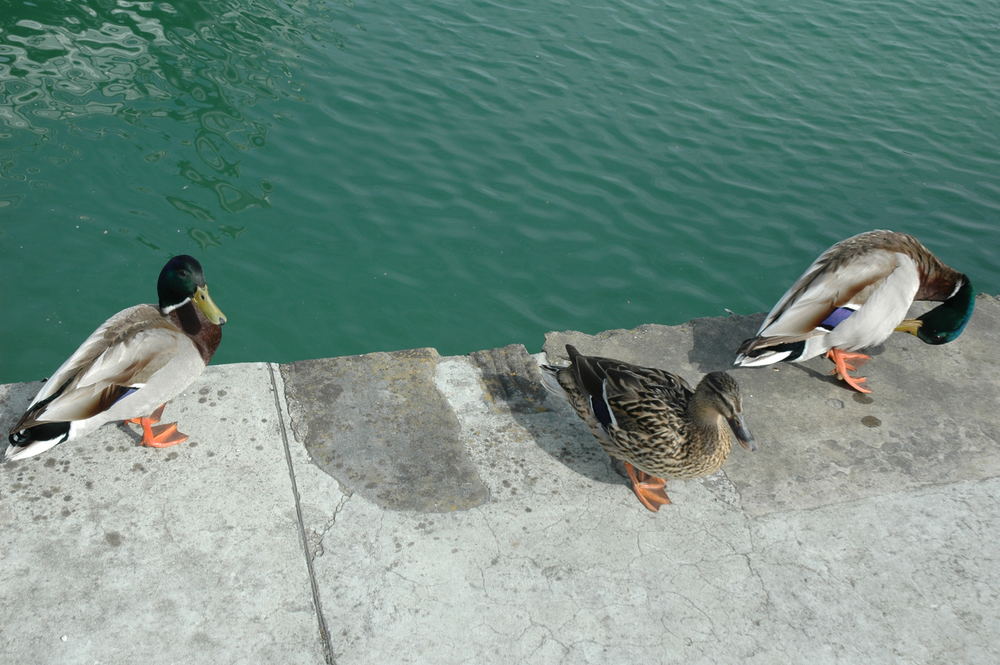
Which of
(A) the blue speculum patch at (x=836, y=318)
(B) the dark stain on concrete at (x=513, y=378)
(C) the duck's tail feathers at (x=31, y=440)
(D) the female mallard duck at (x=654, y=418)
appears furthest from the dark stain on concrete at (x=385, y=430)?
(A) the blue speculum patch at (x=836, y=318)

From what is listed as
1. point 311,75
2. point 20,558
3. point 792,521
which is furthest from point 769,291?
point 20,558

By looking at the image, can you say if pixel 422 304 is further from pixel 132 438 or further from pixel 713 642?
pixel 713 642

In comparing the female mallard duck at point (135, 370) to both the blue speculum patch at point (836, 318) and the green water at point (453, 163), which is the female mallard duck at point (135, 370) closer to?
the green water at point (453, 163)

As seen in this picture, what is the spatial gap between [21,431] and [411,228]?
13.8 ft

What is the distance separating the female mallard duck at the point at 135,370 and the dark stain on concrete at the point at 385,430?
1.53 feet

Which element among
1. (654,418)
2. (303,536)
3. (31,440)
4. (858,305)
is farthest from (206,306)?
(858,305)

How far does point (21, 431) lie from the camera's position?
130 inches

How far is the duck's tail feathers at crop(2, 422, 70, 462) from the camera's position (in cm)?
330

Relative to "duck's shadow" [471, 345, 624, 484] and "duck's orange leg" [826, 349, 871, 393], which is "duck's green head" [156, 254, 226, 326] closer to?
"duck's shadow" [471, 345, 624, 484]

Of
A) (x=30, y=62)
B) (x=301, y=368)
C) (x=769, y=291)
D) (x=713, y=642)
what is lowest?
(x=30, y=62)

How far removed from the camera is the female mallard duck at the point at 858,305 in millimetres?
4277

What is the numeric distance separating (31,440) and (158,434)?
0.49m

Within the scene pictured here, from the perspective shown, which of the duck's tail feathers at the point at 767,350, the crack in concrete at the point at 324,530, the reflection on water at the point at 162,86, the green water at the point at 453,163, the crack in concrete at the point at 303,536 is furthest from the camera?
the reflection on water at the point at 162,86

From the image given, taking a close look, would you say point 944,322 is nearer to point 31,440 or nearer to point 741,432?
point 741,432
